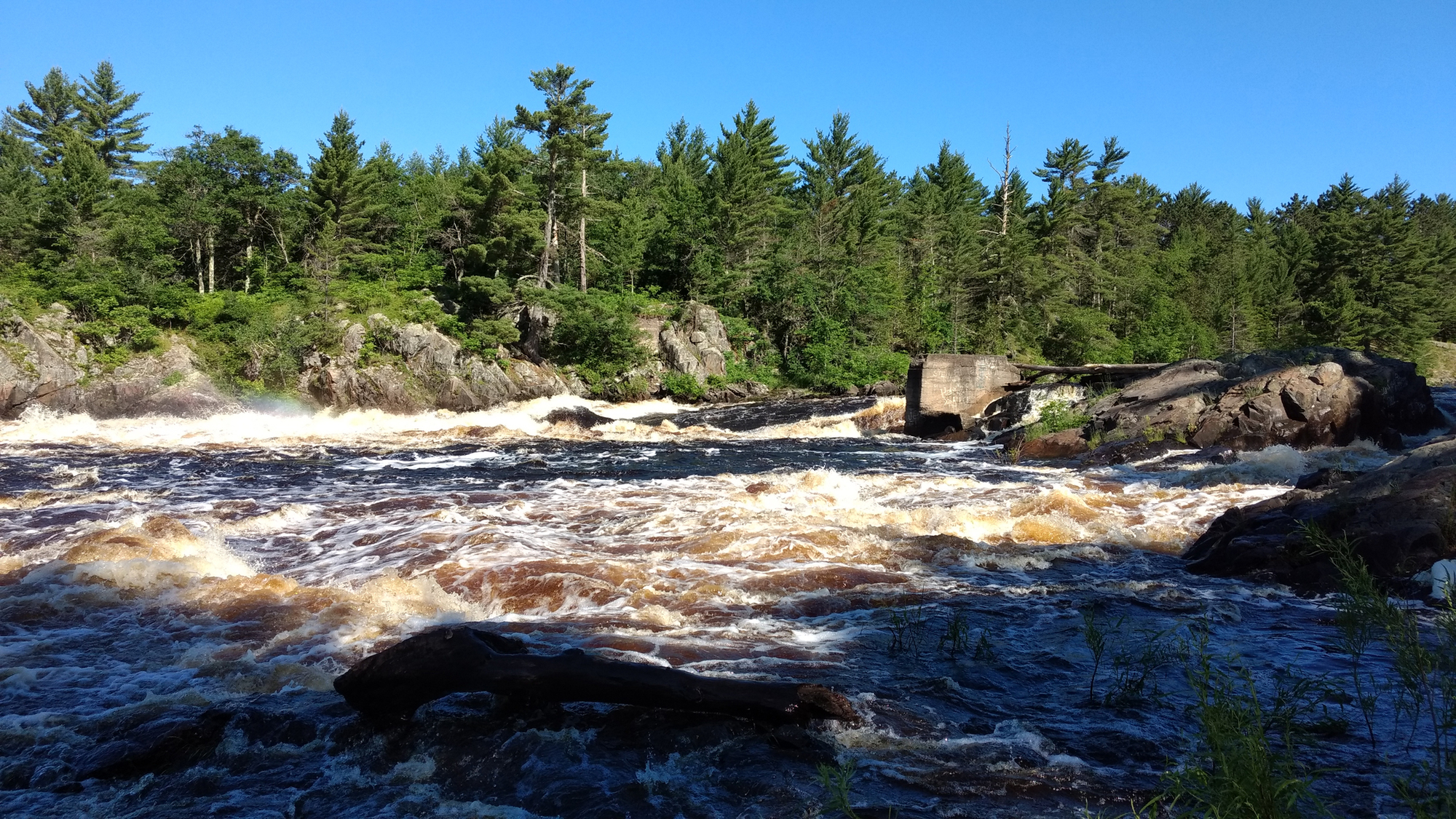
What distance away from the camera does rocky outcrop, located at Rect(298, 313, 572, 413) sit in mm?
28609

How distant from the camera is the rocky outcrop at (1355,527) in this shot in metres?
6.56

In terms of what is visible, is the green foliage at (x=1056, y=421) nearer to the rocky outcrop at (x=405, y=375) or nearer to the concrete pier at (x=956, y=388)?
the concrete pier at (x=956, y=388)

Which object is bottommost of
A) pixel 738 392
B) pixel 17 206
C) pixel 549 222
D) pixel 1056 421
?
pixel 1056 421

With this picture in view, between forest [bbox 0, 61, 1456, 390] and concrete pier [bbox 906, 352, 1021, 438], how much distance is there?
15.5 metres

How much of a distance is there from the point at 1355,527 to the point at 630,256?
36.8m

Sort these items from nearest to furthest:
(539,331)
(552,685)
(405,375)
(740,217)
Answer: (552,685), (405,375), (539,331), (740,217)

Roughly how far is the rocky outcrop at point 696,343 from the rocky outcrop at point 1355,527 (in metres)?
28.5

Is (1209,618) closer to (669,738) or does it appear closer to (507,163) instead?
(669,738)

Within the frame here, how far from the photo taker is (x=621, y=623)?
242 inches

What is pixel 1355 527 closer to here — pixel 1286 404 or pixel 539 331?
pixel 1286 404

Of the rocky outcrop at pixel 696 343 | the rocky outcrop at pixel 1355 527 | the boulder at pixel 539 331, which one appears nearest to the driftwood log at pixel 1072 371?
the rocky outcrop at pixel 1355 527

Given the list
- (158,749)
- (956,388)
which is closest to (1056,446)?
(956,388)

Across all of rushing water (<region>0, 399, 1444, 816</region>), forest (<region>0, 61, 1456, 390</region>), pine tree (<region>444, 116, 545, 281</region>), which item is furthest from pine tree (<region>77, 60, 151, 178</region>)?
rushing water (<region>0, 399, 1444, 816</region>)

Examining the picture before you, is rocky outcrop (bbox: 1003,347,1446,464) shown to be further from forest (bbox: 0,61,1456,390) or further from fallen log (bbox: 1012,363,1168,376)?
forest (bbox: 0,61,1456,390)
